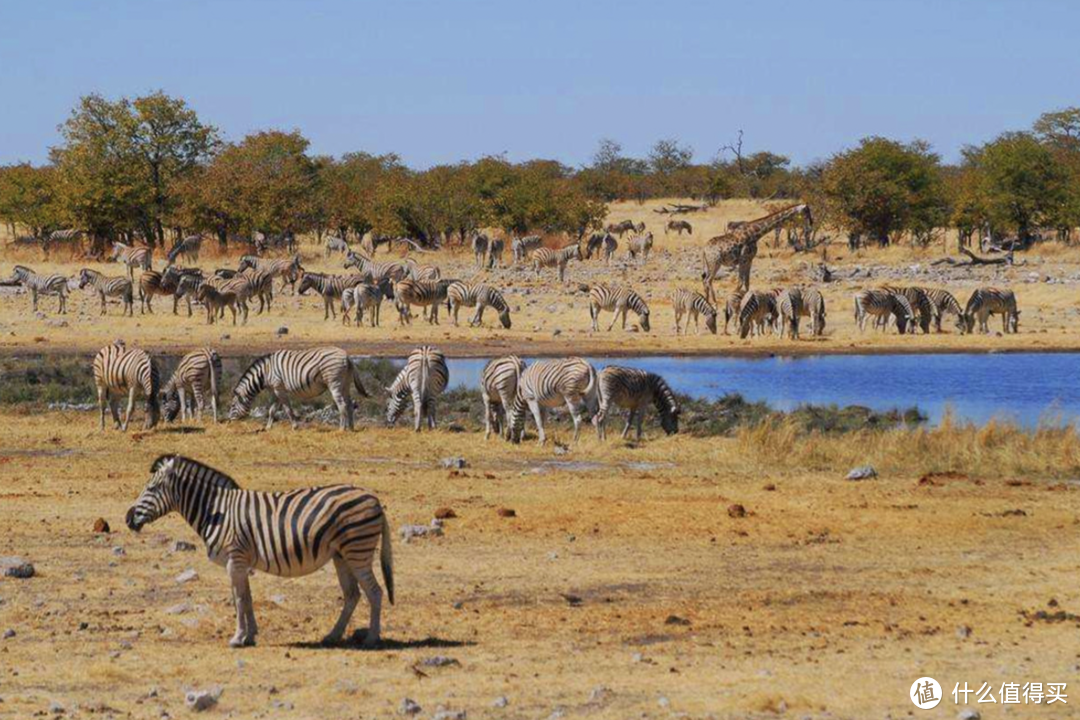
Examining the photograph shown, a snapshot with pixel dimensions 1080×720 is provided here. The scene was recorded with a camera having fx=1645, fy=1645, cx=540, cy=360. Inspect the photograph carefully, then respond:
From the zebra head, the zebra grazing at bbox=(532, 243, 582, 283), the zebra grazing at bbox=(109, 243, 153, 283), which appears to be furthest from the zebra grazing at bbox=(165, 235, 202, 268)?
the zebra head

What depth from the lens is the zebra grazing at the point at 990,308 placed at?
3850 cm

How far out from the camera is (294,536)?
10.1 meters

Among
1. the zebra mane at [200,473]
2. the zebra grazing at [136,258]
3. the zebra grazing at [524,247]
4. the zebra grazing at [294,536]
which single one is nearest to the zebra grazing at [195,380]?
the zebra mane at [200,473]

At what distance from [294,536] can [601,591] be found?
2.93m

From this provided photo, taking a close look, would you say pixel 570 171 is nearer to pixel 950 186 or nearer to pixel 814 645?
pixel 950 186

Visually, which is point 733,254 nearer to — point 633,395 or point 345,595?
point 633,395

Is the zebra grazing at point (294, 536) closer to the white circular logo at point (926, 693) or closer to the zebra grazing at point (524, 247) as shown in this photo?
the white circular logo at point (926, 693)

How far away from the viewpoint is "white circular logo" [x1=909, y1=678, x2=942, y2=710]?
8.98m

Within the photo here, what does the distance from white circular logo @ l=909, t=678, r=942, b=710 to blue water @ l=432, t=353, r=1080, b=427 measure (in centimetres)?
1444

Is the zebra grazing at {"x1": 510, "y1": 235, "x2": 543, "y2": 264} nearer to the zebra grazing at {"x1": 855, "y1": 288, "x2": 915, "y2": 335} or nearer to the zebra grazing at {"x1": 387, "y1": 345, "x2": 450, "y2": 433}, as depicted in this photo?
the zebra grazing at {"x1": 855, "y1": 288, "x2": 915, "y2": 335}

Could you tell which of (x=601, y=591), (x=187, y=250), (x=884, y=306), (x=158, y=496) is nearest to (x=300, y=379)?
(x=601, y=591)

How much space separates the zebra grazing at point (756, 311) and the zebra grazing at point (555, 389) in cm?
1689

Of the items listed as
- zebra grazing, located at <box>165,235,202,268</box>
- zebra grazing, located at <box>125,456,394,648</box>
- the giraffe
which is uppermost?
zebra grazing, located at <box>165,235,202,268</box>

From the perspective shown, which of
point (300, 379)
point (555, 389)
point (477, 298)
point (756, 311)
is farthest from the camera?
point (477, 298)
